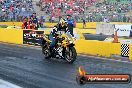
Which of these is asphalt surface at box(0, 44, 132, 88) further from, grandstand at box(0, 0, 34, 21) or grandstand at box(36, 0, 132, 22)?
grandstand at box(36, 0, 132, 22)

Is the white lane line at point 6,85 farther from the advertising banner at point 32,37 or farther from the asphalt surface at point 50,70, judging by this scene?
the advertising banner at point 32,37

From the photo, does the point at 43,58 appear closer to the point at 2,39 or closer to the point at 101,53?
the point at 101,53

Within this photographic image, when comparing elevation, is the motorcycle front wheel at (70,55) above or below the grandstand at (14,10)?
below

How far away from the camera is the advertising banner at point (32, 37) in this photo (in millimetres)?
23656

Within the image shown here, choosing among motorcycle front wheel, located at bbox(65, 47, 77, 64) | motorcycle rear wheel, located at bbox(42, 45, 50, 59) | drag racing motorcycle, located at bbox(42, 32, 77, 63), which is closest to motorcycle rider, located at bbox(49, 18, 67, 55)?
drag racing motorcycle, located at bbox(42, 32, 77, 63)

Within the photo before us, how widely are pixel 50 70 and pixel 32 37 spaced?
11.4 m

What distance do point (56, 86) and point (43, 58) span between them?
6.85 m

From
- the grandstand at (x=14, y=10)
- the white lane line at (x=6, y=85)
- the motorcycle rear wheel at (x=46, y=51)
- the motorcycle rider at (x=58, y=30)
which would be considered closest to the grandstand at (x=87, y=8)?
the grandstand at (x=14, y=10)

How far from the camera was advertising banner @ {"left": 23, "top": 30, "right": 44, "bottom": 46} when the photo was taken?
2366cm

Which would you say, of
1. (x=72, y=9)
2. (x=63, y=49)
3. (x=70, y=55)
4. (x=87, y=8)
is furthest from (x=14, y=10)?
(x=70, y=55)

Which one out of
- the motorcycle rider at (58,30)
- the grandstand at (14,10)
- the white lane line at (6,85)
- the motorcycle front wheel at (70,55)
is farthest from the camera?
the grandstand at (14,10)

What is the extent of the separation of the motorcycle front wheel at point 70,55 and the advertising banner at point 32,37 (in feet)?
28.6

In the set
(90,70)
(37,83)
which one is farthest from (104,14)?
(37,83)

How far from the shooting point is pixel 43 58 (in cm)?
1667
